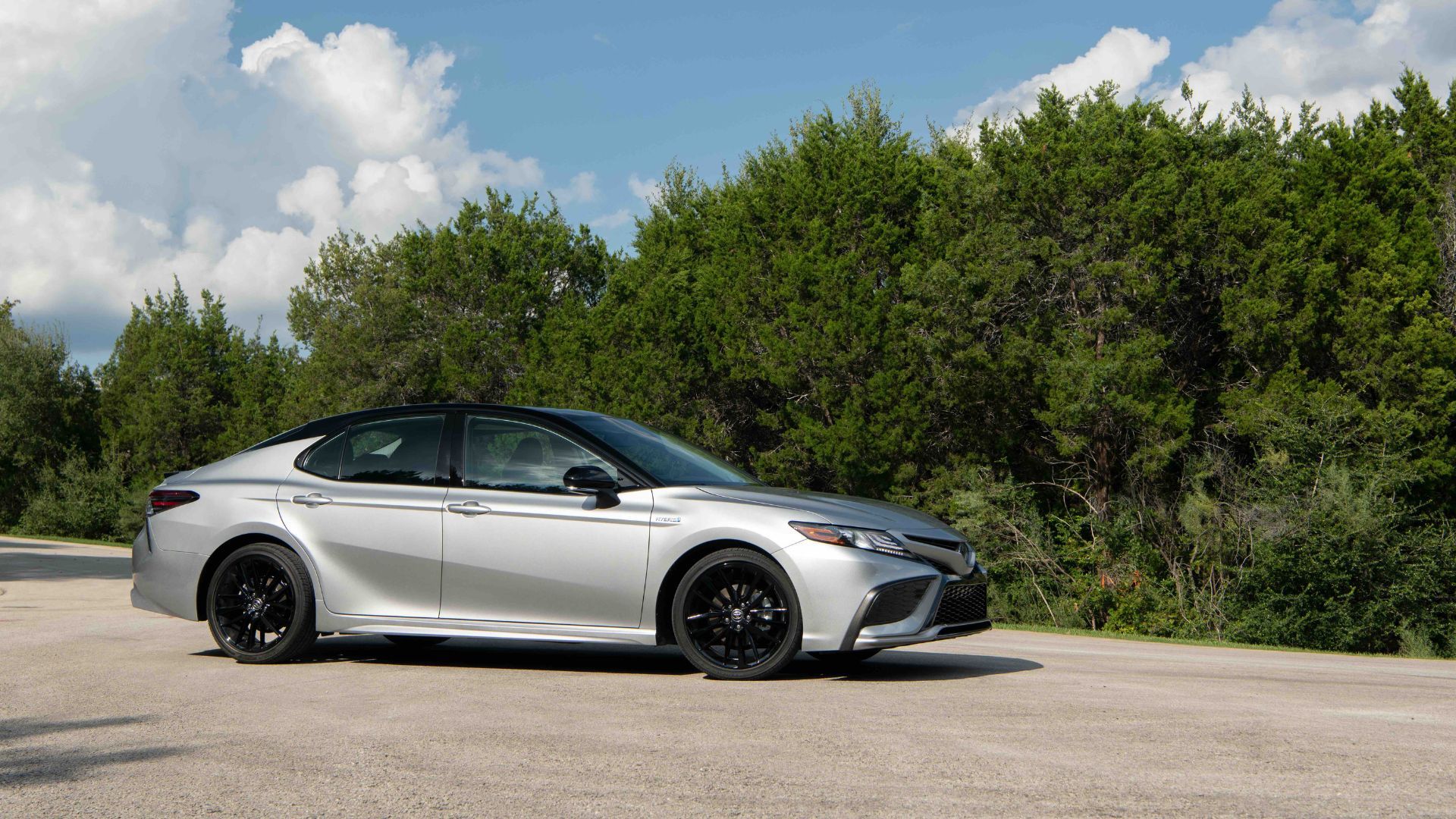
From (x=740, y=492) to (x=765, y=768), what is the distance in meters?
2.93

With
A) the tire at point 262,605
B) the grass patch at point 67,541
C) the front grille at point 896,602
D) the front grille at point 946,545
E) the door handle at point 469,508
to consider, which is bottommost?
the grass patch at point 67,541

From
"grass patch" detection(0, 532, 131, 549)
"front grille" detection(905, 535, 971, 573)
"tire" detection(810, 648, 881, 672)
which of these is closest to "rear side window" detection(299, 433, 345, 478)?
"tire" detection(810, 648, 881, 672)

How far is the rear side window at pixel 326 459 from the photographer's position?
8.56m

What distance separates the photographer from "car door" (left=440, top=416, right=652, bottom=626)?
7660 mm

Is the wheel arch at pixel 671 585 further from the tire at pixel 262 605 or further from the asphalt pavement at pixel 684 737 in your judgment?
the tire at pixel 262 605

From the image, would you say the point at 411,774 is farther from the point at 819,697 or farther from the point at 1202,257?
the point at 1202,257

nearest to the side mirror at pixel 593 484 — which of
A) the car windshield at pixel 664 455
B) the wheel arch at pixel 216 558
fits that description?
the car windshield at pixel 664 455

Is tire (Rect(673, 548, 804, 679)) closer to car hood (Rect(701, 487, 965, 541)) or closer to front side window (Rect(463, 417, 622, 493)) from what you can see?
car hood (Rect(701, 487, 965, 541))

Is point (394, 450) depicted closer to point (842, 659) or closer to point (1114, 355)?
point (842, 659)

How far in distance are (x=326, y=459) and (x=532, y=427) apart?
4.93ft

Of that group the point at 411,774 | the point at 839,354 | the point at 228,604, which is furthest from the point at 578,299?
the point at 411,774

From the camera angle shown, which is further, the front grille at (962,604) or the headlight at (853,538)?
the front grille at (962,604)

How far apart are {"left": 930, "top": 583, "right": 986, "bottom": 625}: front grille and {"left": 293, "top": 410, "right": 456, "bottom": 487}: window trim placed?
3.23 metres

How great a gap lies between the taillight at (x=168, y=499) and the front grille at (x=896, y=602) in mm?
4792
